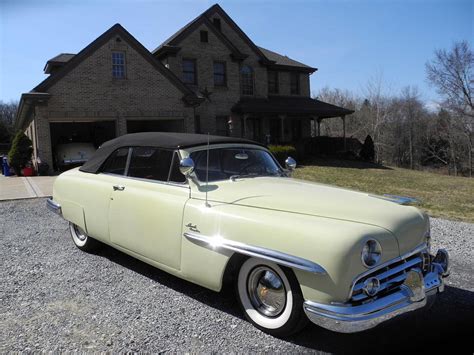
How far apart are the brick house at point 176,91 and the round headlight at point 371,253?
16184 millimetres

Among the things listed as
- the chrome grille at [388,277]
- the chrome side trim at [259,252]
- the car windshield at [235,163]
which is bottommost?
the chrome grille at [388,277]

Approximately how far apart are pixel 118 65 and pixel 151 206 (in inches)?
625

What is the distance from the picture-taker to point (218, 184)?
157 inches

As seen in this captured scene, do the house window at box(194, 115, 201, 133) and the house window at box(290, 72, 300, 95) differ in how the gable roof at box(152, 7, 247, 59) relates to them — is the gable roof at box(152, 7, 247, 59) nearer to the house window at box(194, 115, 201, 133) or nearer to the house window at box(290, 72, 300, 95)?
the house window at box(194, 115, 201, 133)

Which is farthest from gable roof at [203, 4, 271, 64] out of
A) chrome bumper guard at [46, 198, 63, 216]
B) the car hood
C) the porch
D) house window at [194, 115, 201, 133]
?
the car hood

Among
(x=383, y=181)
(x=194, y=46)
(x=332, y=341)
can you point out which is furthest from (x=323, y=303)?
(x=194, y=46)

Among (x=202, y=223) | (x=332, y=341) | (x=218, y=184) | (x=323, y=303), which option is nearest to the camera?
(x=323, y=303)

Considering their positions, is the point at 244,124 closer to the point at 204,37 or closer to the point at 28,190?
the point at 204,37

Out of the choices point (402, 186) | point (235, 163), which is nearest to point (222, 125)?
point (402, 186)

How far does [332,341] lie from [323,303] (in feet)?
2.06

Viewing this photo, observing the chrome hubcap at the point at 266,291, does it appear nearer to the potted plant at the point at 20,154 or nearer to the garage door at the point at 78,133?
the potted plant at the point at 20,154

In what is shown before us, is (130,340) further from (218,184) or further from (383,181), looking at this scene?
(383,181)

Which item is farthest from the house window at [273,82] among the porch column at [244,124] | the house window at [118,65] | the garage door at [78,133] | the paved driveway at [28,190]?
the paved driveway at [28,190]

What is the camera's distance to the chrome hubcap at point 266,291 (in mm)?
3133
